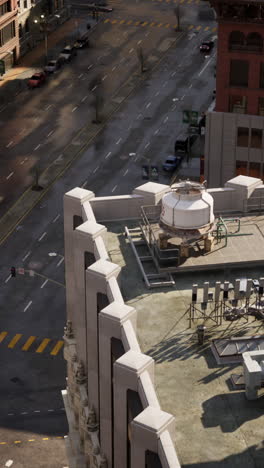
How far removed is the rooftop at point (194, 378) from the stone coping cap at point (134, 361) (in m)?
3.78

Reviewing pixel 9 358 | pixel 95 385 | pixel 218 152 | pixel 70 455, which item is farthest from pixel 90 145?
pixel 95 385

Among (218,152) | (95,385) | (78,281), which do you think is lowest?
(218,152)

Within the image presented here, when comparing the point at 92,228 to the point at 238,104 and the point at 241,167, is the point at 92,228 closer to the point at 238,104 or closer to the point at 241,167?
the point at 238,104

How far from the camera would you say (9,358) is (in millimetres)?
135875

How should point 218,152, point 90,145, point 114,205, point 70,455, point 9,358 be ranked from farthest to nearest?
A: point 90,145 → point 218,152 → point 9,358 → point 70,455 → point 114,205

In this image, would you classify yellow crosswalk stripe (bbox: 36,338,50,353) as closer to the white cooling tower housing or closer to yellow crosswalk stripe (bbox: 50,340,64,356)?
yellow crosswalk stripe (bbox: 50,340,64,356)

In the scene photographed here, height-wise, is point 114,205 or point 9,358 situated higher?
→ point 114,205

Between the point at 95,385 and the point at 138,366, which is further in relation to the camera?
the point at 95,385

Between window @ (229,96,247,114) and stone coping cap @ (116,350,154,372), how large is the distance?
280 feet

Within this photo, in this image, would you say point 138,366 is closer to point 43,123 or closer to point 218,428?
point 218,428

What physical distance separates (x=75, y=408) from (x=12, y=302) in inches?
2392

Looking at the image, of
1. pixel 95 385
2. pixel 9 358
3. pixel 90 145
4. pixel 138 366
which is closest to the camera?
pixel 138 366

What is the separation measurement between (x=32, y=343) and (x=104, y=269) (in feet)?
231

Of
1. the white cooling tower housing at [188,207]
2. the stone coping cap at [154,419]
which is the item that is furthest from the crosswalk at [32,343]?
the stone coping cap at [154,419]
